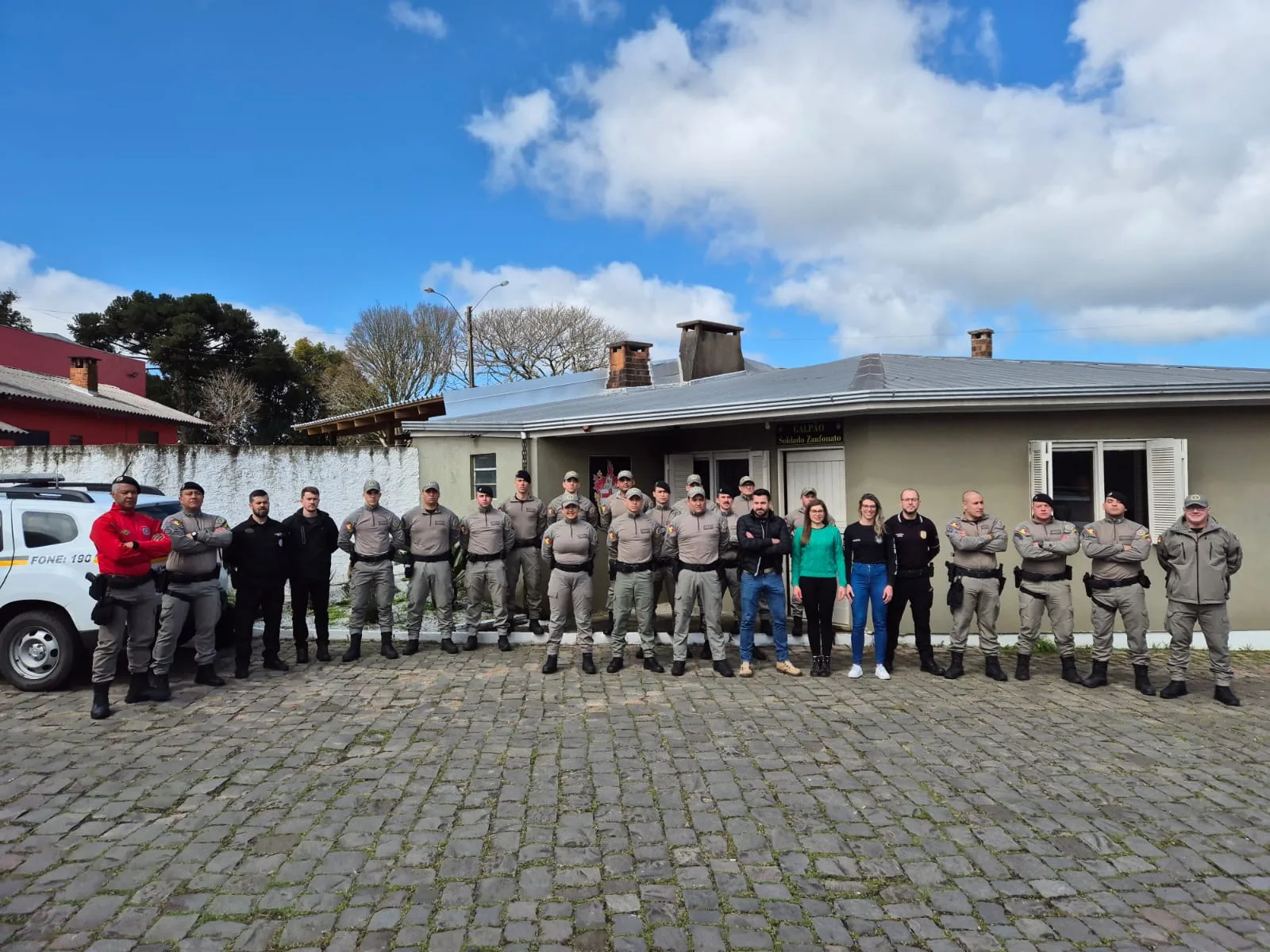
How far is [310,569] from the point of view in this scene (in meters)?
7.70

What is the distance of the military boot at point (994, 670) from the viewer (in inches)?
270

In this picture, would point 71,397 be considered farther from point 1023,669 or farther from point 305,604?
point 1023,669

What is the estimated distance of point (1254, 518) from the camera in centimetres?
827

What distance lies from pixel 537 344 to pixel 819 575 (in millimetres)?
30361

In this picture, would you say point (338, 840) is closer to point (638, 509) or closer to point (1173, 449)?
point (638, 509)

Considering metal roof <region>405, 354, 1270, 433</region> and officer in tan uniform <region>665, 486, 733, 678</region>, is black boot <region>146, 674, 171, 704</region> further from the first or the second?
metal roof <region>405, 354, 1270, 433</region>

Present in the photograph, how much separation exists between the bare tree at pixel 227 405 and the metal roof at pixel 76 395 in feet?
10.0

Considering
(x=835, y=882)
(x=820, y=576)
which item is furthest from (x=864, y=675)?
(x=835, y=882)

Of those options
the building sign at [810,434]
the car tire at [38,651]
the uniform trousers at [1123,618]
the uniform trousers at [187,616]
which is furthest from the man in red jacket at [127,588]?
the uniform trousers at [1123,618]

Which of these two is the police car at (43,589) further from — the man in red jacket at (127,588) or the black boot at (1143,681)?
the black boot at (1143,681)

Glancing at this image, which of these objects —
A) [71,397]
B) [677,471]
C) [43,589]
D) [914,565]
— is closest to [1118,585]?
[914,565]

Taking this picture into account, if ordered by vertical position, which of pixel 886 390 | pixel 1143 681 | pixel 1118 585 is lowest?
pixel 1143 681

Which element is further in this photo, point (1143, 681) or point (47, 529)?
point (47, 529)

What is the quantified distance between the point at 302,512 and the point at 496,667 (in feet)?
8.16
